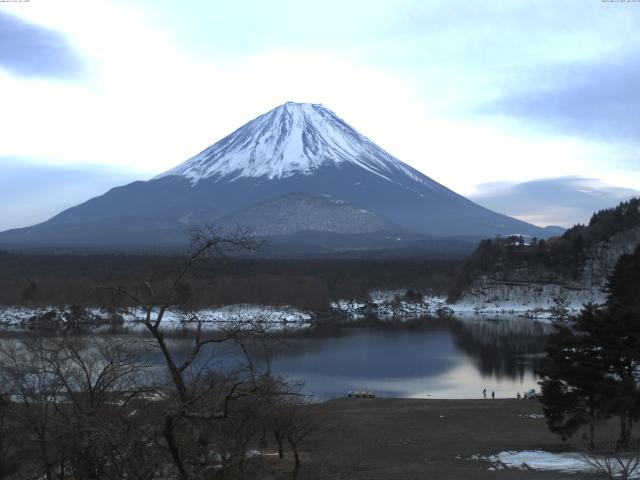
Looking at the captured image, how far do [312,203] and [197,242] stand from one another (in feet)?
622

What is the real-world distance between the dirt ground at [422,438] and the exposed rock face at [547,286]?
138ft

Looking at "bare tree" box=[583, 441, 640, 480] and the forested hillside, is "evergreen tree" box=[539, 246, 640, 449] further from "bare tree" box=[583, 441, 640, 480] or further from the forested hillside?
the forested hillside

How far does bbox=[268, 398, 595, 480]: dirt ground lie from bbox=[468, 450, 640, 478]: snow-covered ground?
11.1 inches

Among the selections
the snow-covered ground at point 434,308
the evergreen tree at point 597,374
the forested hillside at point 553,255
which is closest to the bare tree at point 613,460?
the evergreen tree at point 597,374

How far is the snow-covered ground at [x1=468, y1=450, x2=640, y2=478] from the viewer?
12359 mm

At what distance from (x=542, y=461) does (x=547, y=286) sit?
53.8 metres

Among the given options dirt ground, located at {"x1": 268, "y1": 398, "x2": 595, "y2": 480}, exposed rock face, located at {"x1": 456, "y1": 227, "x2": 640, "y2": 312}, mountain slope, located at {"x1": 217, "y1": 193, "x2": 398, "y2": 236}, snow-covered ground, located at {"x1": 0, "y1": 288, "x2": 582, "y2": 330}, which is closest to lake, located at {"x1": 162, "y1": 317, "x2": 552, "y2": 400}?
dirt ground, located at {"x1": 268, "y1": 398, "x2": 595, "y2": 480}

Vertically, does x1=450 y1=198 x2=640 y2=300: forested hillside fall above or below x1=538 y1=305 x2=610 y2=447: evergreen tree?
above

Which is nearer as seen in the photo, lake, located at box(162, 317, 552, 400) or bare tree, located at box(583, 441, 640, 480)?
bare tree, located at box(583, 441, 640, 480)

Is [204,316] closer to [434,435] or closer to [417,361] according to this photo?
[417,361]

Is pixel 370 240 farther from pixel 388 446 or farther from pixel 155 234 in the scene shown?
pixel 388 446

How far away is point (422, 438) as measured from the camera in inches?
683

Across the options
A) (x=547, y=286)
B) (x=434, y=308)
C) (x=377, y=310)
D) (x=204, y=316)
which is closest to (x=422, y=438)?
(x=204, y=316)

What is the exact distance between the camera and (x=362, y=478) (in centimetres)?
1310
